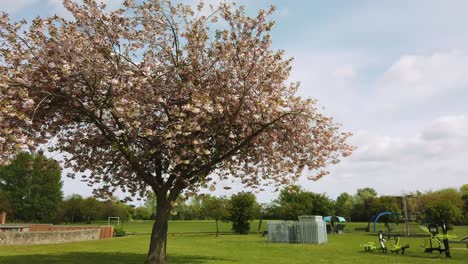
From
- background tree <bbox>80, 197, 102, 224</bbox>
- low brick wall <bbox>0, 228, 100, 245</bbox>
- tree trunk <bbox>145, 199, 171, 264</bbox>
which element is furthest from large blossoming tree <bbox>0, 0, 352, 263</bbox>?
background tree <bbox>80, 197, 102, 224</bbox>

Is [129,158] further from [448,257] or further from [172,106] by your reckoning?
[448,257]

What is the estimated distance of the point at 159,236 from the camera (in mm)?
16047

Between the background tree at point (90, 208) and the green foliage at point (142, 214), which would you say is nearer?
the background tree at point (90, 208)

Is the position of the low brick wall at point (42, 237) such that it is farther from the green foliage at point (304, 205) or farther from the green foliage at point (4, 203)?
the green foliage at point (4, 203)

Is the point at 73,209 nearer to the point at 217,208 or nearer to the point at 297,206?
the point at 217,208

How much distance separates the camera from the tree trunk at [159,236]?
51.9 feet

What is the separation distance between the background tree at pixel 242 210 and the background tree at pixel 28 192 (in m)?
43.3

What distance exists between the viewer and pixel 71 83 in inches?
540

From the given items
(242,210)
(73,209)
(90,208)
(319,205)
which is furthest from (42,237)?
(73,209)

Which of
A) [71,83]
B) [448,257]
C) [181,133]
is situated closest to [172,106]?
[181,133]

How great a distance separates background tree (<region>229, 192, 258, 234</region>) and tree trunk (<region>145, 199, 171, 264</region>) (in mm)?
38581

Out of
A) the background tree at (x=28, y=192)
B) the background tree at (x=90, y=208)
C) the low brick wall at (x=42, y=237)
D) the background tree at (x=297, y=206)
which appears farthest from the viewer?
the background tree at (x=90, y=208)

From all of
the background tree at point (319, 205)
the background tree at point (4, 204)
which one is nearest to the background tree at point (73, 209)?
the background tree at point (4, 204)

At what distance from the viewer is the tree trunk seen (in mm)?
15828
